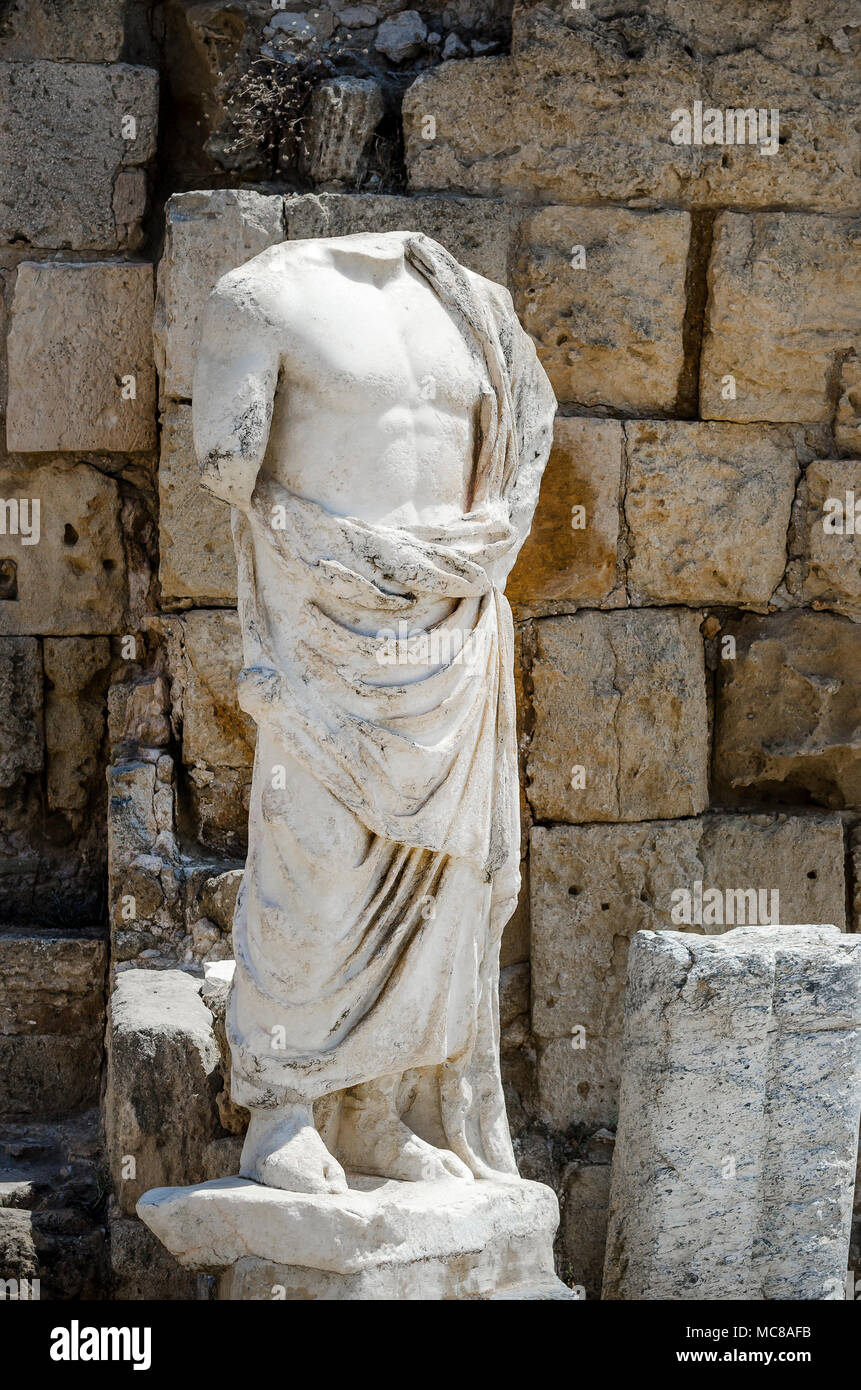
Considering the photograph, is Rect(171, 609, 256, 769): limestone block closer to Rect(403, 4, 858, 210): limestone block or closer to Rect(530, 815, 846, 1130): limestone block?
Rect(530, 815, 846, 1130): limestone block

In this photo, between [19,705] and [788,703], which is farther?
[788,703]

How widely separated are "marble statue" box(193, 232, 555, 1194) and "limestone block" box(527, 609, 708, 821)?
150cm

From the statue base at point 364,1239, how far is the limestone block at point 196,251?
2.65m

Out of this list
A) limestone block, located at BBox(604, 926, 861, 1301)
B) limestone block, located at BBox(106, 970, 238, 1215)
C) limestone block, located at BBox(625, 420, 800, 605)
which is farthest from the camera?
limestone block, located at BBox(625, 420, 800, 605)

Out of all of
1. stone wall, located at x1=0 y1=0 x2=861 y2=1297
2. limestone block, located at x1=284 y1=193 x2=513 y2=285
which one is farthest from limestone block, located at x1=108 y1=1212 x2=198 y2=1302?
limestone block, located at x1=284 y1=193 x2=513 y2=285

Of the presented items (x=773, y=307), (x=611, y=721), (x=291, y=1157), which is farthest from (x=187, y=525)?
(x=291, y=1157)

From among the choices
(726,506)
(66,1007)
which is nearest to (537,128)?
(726,506)

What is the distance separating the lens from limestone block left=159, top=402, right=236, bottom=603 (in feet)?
21.0

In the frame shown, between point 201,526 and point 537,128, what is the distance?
5.51 feet

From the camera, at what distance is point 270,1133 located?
4836 millimetres

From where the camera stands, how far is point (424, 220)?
6449 mm

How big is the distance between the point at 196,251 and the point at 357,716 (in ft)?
7.03

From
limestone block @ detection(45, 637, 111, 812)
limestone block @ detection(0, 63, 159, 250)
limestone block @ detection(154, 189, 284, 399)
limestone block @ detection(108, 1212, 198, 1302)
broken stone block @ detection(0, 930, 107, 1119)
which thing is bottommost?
limestone block @ detection(108, 1212, 198, 1302)

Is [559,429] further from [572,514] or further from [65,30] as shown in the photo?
[65,30]
